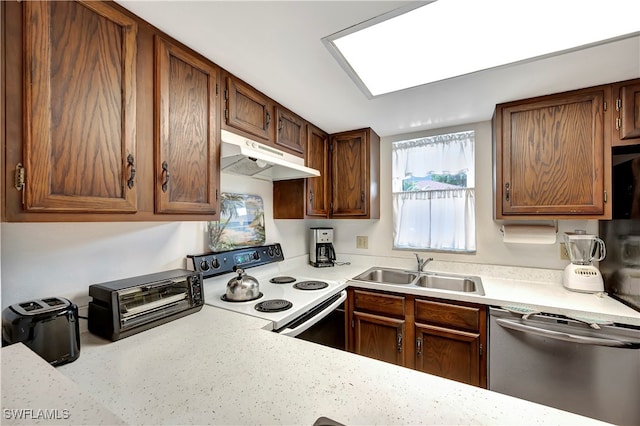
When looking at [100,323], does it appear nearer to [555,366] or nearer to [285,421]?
[285,421]

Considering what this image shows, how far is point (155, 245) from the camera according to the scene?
1393mm

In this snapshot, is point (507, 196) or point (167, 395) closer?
point (167, 395)

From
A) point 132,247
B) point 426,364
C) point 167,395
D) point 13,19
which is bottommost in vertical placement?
point 426,364

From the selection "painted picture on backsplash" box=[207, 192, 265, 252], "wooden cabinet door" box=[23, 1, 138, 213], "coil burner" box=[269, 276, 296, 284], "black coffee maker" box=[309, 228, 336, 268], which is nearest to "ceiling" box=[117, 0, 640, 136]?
"wooden cabinet door" box=[23, 1, 138, 213]

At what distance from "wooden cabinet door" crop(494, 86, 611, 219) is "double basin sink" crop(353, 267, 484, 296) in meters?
0.57

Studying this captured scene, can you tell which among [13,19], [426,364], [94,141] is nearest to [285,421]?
[94,141]

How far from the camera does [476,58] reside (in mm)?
1218

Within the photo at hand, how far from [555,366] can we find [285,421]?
1593 millimetres

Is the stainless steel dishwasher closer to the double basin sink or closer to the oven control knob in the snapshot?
the double basin sink

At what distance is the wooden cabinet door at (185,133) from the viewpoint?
109 centimetres

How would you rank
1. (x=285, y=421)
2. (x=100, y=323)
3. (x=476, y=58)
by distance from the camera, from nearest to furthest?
(x=285, y=421)
(x=100, y=323)
(x=476, y=58)

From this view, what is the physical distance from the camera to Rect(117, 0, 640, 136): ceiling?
0.98 metres

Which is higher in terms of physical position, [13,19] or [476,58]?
[476,58]

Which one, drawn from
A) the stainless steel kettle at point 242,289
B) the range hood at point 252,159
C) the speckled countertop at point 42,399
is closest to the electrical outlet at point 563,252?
the range hood at point 252,159
